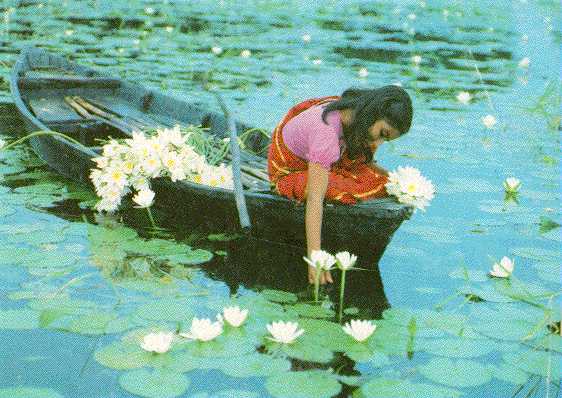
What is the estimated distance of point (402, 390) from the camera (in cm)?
244

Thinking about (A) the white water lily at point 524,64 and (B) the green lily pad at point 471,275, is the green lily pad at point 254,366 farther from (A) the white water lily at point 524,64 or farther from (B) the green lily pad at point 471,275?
(A) the white water lily at point 524,64

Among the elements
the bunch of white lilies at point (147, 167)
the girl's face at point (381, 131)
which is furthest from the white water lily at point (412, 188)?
the bunch of white lilies at point (147, 167)

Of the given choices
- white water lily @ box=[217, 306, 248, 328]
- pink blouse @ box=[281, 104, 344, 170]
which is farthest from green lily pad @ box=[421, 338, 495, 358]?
pink blouse @ box=[281, 104, 344, 170]

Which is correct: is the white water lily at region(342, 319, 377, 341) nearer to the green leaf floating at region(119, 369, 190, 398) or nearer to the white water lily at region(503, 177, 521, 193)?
the green leaf floating at region(119, 369, 190, 398)

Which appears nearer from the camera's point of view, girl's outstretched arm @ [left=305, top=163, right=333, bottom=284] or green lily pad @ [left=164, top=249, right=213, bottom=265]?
girl's outstretched arm @ [left=305, top=163, right=333, bottom=284]

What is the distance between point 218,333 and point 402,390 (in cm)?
66

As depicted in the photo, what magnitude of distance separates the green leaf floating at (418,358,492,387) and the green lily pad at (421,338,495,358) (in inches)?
1.7

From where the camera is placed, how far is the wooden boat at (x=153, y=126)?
339cm

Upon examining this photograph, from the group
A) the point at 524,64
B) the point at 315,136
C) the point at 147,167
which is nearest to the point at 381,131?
the point at 315,136

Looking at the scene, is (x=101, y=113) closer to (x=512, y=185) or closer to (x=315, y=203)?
(x=315, y=203)

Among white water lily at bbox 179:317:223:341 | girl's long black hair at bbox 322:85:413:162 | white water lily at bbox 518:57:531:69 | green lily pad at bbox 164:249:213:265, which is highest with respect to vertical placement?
girl's long black hair at bbox 322:85:413:162

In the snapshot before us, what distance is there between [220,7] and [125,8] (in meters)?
1.86

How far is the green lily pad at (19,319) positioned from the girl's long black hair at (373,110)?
4.76ft

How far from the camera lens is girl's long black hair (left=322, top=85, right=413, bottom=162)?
10.2 ft
